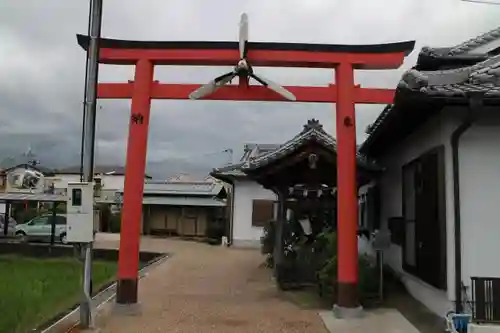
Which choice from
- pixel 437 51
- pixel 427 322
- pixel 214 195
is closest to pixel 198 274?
pixel 427 322

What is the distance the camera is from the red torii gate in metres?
8.95

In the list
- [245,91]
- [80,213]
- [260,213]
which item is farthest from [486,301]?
[260,213]

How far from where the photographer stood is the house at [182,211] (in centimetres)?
3250

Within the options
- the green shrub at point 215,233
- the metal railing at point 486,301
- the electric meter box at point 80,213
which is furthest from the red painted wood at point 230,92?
the green shrub at point 215,233

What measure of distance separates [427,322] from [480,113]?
3.33 meters

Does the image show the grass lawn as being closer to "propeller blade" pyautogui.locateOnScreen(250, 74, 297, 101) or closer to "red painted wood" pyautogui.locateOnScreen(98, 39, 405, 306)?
"red painted wood" pyautogui.locateOnScreen(98, 39, 405, 306)

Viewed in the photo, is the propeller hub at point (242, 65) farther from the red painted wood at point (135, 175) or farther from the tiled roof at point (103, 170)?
the tiled roof at point (103, 170)

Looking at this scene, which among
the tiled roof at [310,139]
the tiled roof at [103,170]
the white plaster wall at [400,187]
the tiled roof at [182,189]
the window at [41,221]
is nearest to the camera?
the white plaster wall at [400,187]

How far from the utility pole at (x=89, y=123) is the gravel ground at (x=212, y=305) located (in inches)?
20.6

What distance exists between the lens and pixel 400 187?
36.0 ft

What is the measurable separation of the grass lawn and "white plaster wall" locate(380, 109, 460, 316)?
6087 mm

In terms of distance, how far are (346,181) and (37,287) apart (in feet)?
26.7

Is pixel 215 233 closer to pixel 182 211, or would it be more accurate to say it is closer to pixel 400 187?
pixel 182 211

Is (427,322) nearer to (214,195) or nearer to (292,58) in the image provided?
(292,58)
